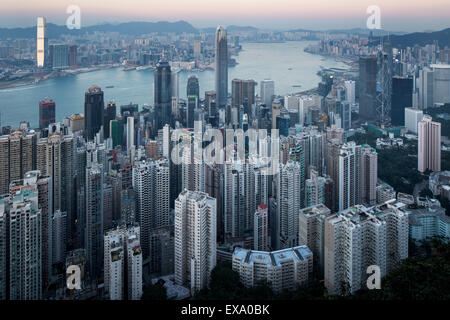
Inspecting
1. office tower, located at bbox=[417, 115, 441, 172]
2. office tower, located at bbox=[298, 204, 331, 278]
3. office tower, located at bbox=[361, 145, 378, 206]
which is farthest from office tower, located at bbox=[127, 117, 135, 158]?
office tower, located at bbox=[417, 115, 441, 172]

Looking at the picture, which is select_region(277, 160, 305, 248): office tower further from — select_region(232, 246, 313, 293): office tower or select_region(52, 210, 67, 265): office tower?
select_region(52, 210, 67, 265): office tower

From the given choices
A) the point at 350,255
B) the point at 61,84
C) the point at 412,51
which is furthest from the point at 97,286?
the point at 412,51

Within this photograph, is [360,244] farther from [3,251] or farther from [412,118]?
[412,118]

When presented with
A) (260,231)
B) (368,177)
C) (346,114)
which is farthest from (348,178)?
(346,114)

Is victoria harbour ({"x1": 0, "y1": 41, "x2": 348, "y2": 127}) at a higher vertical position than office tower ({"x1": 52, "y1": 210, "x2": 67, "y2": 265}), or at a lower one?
higher

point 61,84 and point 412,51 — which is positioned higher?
point 412,51
